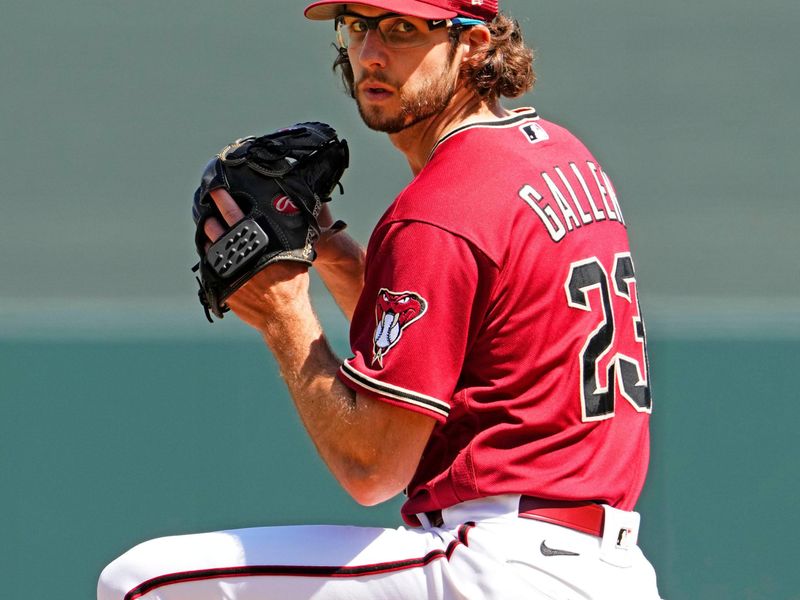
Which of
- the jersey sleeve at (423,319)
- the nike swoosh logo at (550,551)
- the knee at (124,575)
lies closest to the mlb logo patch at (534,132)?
the jersey sleeve at (423,319)

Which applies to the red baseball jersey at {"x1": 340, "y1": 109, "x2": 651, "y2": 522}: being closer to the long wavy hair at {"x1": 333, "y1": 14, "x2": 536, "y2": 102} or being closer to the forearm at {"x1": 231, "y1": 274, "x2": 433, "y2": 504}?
the forearm at {"x1": 231, "y1": 274, "x2": 433, "y2": 504}

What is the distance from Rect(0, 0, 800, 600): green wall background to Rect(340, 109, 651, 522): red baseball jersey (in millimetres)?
2749

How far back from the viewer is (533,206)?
2189 millimetres

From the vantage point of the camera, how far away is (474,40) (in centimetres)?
248

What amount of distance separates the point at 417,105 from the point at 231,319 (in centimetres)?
275

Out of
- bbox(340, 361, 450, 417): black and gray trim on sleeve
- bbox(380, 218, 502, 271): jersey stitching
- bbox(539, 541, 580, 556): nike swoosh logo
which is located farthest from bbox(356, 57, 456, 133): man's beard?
bbox(539, 541, 580, 556): nike swoosh logo

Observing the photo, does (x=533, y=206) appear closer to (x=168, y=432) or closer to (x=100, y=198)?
(x=168, y=432)

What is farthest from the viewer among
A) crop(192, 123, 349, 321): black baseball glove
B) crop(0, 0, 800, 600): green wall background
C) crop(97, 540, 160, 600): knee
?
crop(0, 0, 800, 600): green wall background

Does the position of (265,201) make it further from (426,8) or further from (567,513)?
(567,513)

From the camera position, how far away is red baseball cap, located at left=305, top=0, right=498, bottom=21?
234 cm

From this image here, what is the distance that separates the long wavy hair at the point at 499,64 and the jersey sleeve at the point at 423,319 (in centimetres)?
48

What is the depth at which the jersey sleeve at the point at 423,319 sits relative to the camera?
2.08m

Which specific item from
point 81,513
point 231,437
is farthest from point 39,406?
point 231,437

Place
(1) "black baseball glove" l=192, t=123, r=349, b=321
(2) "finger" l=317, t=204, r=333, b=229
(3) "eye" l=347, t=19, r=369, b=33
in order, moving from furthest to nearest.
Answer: (2) "finger" l=317, t=204, r=333, b=229 → (3) "eye" l=347, t=19, r=369, b=33 → (1) "black baseball glove" l=192, t=123, r=349, b=321
